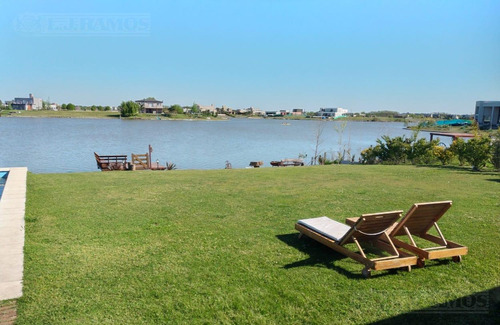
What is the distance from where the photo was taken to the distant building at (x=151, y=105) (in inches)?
5502

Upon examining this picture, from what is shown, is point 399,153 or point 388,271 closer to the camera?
point 388,271

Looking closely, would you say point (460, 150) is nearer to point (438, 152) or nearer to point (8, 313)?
point (438, 152)

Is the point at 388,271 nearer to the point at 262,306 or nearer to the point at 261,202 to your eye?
the point at 262,306

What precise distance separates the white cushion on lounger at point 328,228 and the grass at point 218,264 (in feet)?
0.98

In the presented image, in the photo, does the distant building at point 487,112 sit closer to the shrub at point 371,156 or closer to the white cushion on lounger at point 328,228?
the shrub at point 371,156

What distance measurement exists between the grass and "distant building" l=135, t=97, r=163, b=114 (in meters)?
138

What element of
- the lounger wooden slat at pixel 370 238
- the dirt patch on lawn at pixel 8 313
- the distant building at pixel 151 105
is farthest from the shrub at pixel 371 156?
the distant building at pixel 151 105

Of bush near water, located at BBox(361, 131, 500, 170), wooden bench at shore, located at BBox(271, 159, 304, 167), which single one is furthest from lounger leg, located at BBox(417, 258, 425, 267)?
wooden bench at shore, located at BBox(271, 159, 304, 167)

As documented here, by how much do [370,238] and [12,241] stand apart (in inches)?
206

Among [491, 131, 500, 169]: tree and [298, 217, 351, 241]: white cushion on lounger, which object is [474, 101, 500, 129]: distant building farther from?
[298, 217, 351, 241]: white cushion on lounger

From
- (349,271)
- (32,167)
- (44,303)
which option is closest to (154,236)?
(44,303)

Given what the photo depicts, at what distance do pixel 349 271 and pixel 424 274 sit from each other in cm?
95

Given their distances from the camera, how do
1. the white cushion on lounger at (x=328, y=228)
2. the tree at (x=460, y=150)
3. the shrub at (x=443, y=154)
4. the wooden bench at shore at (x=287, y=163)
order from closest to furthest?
the white cushion on lounger at (x=328, y=228)
the tree at (x=460, y=150)
the shrub at (x=443, y=154)
the wooden bench at shore at (x=287, y=163)

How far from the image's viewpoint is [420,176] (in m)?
12.5
